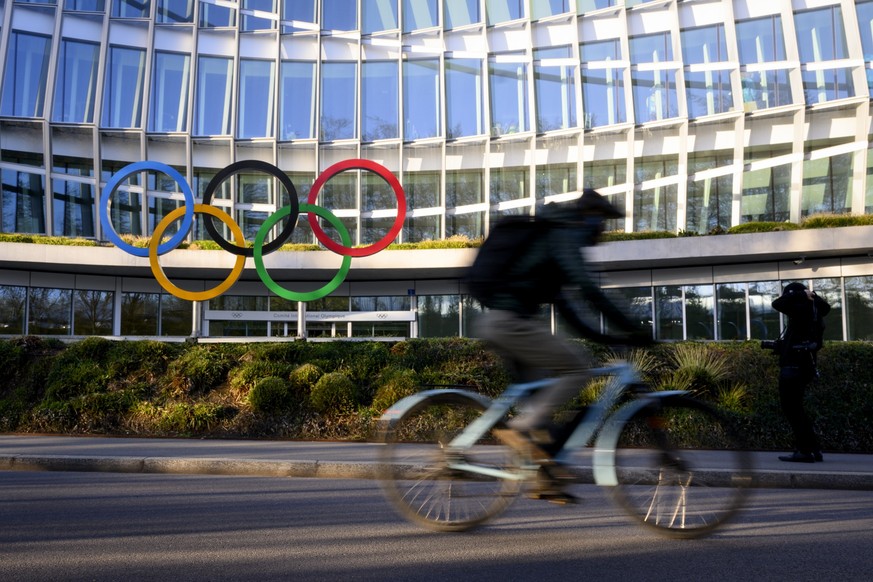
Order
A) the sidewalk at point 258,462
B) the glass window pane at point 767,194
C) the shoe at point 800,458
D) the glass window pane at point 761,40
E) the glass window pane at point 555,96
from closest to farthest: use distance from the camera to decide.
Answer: the sidewalk at point 258,462 < the shoe at point 800,458 < the glass window pane at point 761,40 < the glass window pane at point 767,194 < the glass window pane at point 555,96

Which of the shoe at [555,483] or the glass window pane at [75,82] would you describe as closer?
the shoe at [555,483]

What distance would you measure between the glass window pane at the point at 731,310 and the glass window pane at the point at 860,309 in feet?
11.5

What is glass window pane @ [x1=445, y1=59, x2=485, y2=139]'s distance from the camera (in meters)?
32.2

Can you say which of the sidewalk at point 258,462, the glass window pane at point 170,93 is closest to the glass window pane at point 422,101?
the glass window pane at point 170,93

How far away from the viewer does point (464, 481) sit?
464cm

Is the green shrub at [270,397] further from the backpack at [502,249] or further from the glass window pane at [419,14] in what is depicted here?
the glass window pane at [419,14]

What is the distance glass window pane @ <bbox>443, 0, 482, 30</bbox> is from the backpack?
1180 inches

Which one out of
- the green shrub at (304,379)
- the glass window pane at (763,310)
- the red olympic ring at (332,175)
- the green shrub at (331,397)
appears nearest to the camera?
the green shrub at (331,397)

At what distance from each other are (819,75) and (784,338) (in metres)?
23.1

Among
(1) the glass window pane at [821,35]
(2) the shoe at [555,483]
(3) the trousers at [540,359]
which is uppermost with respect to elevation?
(1) the glass window pane at [821,35]

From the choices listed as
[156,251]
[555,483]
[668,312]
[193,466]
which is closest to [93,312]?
[156,251]

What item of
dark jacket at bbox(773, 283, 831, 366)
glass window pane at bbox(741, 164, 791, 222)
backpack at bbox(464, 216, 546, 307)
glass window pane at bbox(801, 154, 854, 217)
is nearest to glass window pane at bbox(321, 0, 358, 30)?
glass window pane at bbox(741, 164, 791, 222)

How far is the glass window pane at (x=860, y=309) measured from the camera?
26672 mm

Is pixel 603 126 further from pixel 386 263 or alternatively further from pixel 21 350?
pixel 21 350
